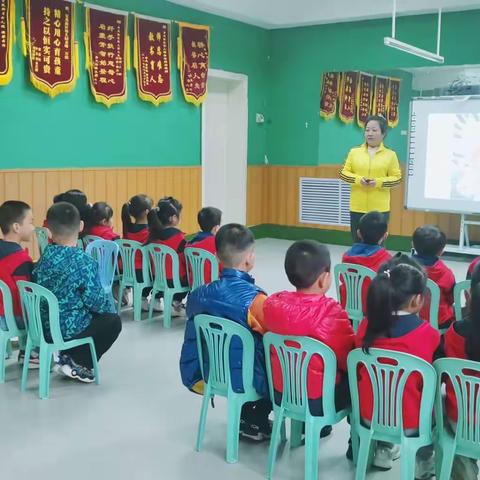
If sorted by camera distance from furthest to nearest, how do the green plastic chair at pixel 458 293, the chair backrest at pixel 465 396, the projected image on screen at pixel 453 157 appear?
1. the projected image on screen at pixel 453 157
2. the green plastic chair at pixel 458 293
3. the chair backrest at pixel 465 396

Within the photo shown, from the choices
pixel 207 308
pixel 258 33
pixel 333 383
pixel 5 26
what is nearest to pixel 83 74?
pixel 5 26

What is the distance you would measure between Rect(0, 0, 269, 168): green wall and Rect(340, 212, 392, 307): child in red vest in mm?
3338

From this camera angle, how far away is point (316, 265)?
233 centimetres

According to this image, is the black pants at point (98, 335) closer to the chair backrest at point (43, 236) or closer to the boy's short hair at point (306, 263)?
the boy's short hair at point (306, 263)

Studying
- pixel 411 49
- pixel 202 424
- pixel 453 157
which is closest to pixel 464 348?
pixel 202 424

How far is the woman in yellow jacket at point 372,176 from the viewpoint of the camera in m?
5.70

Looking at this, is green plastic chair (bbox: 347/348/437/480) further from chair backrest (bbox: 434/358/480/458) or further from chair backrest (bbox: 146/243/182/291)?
chair backrest (bbox: 146/243/182/291)

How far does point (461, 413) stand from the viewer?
6.68ft

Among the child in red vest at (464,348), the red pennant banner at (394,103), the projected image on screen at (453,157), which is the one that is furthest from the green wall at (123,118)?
the child in red vest at (464,348)

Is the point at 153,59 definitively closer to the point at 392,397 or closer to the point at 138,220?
the point at 138,220

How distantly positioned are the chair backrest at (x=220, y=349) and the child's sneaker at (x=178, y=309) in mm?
2133

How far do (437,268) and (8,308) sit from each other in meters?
2.24

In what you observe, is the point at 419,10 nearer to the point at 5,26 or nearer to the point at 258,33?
the point at 258,33

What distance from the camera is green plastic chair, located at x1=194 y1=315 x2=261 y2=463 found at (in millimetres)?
2447
